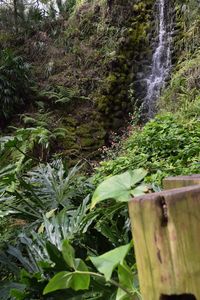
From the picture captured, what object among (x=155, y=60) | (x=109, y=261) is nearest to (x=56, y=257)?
(x=109, y=261)

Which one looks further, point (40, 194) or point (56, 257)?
point (40, 194)

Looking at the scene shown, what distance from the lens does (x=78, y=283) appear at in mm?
952

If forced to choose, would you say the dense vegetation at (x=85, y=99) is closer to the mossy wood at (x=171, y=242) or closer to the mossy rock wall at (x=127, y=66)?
the mossy rock wall at (x=127, y=66)

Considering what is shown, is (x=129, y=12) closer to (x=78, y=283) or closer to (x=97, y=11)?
(x=97, y=11)

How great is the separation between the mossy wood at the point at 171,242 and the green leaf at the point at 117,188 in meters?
0.15

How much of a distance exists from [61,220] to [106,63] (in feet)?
25.8

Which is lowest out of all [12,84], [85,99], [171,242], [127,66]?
[85,99]

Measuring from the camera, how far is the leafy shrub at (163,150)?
4062 millimetres

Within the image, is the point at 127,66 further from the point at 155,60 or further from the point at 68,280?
the point at 68,280

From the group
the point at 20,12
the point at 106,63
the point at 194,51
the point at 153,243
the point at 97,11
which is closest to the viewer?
the point at 153,243

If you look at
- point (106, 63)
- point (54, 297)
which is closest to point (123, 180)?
point (54, 297)

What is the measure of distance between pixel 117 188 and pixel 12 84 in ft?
27.9

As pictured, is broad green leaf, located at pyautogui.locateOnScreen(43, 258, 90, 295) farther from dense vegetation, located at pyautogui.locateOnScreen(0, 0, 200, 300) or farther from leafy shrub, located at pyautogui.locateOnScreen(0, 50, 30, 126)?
leafy shrub, located at pyautogui.locateOnScreen(0, 50, 30, 126)

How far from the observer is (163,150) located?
462cm
